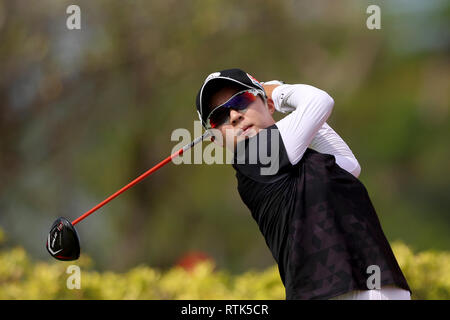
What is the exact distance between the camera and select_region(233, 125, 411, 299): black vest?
184 cm

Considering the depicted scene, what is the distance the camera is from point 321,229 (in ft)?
6.12

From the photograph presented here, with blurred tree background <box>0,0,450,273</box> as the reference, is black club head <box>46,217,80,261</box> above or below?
below

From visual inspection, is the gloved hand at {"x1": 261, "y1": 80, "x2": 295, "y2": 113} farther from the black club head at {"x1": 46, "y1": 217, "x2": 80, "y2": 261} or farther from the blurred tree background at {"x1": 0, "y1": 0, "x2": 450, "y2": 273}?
the blurred tree background at {"x1": 0, "y1": 0, "x2": 450, "y2": 273}

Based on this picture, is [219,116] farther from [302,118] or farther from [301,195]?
[301,195]

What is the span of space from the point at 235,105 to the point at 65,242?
0.85 meters

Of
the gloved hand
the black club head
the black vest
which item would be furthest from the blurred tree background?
the black vest

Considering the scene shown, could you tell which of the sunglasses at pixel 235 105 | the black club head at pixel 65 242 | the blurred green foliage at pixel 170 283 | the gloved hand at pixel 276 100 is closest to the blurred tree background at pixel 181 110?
the blurred green foliage at pixel 170 283

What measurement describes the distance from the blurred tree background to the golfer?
601 cm

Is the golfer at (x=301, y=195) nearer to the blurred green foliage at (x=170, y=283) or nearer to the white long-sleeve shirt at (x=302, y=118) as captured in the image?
the white long-sleeve shirt at (x=302, y=118)

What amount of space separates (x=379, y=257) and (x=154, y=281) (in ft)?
8.25

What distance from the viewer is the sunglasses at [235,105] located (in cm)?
203

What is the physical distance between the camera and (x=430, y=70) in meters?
9.62
